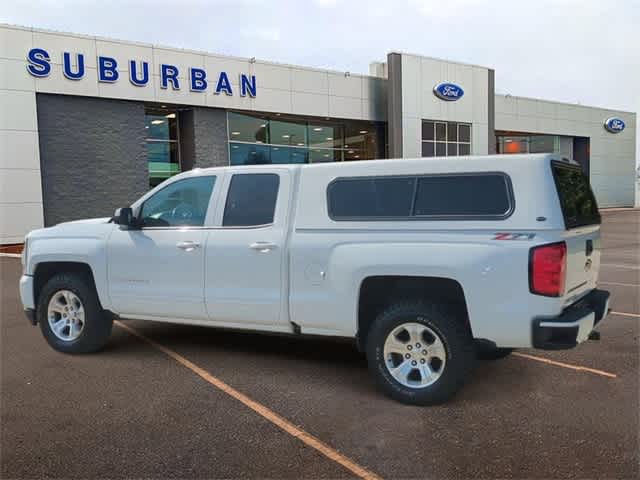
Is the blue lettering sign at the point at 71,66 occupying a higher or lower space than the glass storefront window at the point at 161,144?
higher

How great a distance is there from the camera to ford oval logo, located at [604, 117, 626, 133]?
1606 inches

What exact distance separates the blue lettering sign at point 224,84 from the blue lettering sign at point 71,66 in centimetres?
526

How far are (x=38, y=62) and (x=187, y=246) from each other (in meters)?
16.8

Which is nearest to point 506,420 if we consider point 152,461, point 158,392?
point 152,461

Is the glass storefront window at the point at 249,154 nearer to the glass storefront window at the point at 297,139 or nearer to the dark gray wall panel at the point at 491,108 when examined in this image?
the glass storefront window at the point at 297,139

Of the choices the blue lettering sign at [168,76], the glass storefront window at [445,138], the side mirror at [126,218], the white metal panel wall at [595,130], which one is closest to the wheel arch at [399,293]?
the side mirror at [126,218]

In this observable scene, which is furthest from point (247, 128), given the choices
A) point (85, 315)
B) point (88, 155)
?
point (85, 315)

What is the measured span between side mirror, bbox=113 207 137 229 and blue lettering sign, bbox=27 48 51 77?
16.0m

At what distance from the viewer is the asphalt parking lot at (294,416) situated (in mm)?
3436

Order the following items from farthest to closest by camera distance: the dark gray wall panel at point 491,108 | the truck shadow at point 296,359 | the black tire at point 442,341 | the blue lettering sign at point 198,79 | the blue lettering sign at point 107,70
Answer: the dark gray wall panel at point 491,108 → the blue lettering sign at point 198,79 → the blue lettering sign at point 107,70 → the truck shadow at point 296,359 → the black tire at point 442,341

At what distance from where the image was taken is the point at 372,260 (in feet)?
14.7

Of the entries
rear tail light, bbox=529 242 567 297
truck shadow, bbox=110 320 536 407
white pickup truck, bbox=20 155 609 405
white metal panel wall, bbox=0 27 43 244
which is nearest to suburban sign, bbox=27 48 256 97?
white metal panel wall, bbox=0 27 43 244

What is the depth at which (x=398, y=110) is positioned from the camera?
2731 cm

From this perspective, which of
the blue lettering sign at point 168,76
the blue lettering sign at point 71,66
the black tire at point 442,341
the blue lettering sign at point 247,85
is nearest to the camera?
the black tire at point 442,341
